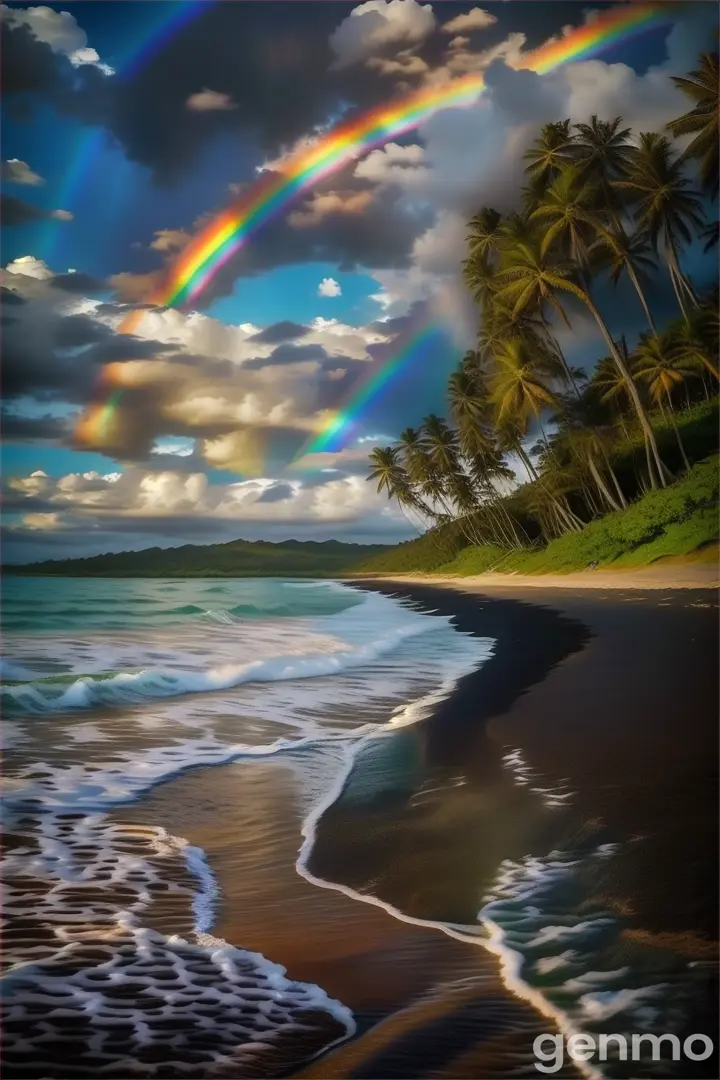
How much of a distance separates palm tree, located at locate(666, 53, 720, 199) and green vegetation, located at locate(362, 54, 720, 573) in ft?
0.10

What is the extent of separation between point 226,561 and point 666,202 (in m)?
8.77

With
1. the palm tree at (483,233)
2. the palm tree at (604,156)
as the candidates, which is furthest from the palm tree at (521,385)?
the palm tree at (604,156)

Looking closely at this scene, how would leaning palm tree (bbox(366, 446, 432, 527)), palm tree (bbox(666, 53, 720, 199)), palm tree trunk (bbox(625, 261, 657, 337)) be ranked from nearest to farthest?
palm tree (bbox(666, 53, 720, 199)) → leaning palm tree (bbox(366, 446, 432, 527)) → palm tree trunk (bbox(625, 261, 657, 337))

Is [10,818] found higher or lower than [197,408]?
lower

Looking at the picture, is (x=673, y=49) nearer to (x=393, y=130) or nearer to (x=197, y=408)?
(x=393, y=130)

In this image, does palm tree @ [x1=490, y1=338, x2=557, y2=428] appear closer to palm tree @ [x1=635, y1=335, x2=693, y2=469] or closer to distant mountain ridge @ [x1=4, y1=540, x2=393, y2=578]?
palm tree @ [x1=635, y1=335, x2=693, y2=469]

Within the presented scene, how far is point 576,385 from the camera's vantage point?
9.27m

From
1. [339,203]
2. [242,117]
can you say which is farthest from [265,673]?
[242,117]

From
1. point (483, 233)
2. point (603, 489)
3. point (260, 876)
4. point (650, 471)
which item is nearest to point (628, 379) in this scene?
point (650, 471)

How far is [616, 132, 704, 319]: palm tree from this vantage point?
948 cm

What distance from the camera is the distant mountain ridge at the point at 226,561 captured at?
6.68 meters

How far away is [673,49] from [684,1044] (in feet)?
21.1

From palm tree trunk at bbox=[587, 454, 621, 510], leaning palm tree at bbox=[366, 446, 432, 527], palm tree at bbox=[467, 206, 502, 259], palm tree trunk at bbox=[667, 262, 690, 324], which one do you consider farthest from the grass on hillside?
palm tree at bbox=[467, 206, 502, 259]

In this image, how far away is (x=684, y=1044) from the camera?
1310mm
